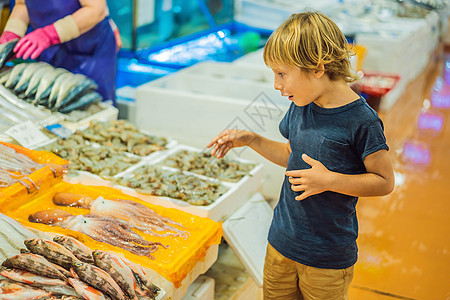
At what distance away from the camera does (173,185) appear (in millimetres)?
2553

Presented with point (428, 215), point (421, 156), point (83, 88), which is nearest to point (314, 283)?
point (83, 88)

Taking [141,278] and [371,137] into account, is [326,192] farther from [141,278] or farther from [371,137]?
[141,278]

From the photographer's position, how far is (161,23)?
681 cm

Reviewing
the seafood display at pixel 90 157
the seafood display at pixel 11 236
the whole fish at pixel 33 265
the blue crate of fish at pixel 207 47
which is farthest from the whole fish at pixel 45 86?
the blue crate of fish at pixel 207 47

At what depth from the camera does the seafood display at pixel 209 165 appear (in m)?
2.79

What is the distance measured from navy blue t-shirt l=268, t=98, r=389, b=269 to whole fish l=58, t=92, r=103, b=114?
1.73m

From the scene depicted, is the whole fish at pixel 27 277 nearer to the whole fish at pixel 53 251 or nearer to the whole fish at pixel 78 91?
the whole fish at pixel 53 251

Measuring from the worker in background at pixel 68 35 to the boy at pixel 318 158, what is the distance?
1.82 meters

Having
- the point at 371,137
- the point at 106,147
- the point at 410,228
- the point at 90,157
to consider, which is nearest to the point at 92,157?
the point at 90,157

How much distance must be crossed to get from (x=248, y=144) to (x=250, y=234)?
867mm

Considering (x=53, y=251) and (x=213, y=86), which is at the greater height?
(x=53, y=251)

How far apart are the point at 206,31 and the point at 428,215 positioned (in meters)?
5.00

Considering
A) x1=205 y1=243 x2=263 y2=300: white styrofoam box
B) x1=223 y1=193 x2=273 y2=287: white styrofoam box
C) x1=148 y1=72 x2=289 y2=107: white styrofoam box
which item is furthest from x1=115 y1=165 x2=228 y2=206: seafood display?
x1=148 y1=72 x2=289 y2=107: white styrofoam box

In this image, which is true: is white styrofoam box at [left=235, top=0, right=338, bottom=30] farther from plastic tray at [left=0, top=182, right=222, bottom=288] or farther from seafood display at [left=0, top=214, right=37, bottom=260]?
seafood display at [left=0, top=214, right=37, bottom=260]
